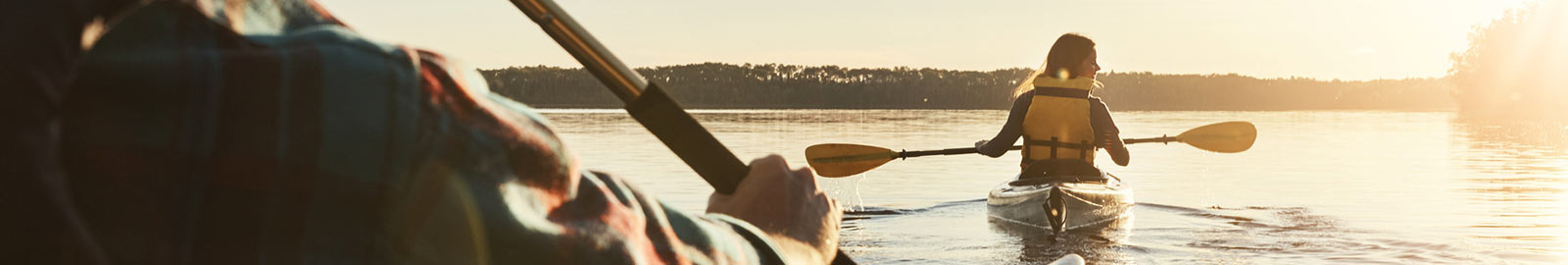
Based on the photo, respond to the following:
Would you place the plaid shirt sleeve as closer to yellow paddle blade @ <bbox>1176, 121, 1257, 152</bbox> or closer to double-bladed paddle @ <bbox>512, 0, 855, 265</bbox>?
double-bladed paddle @ <bbox>512, 0, 855, 265</bbox>

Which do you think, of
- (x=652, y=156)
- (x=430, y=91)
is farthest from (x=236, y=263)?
(x=652, y=156)

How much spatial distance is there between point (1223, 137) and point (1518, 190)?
9.66 metres

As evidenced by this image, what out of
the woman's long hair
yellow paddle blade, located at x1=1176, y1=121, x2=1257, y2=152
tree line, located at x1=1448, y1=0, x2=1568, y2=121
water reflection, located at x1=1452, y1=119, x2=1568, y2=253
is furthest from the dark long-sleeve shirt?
tree line, located at x1=1448, y1=0, x2=1568, y2=121

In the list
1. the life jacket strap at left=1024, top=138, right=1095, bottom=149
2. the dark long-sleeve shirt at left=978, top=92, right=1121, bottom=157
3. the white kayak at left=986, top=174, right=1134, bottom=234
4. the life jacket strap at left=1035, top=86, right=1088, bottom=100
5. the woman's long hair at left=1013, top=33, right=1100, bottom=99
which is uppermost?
the woman's long hair at left=1013, top=33, right=1100, bottom=99

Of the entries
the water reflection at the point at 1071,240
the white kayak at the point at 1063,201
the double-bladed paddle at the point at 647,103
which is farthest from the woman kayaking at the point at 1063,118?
the double-bladed paddle at the point at 647,103

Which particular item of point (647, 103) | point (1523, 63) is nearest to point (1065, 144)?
point (647, 103)

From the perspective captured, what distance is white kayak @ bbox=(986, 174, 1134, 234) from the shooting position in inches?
Answer: 417

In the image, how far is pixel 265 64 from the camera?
2.99ft

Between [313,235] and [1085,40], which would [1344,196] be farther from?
[313,235]

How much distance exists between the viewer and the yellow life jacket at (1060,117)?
33.9ft

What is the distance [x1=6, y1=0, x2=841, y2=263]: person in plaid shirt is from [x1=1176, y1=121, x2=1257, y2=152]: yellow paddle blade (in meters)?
11.3

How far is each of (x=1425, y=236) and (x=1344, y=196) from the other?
20.0 feet

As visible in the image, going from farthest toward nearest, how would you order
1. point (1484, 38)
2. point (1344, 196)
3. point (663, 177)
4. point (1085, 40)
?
point (1484, 38) → point (663, 177) → point (1344, 196) → point (1085, 40)

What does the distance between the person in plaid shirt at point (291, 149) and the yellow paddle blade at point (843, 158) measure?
29.8 ft
